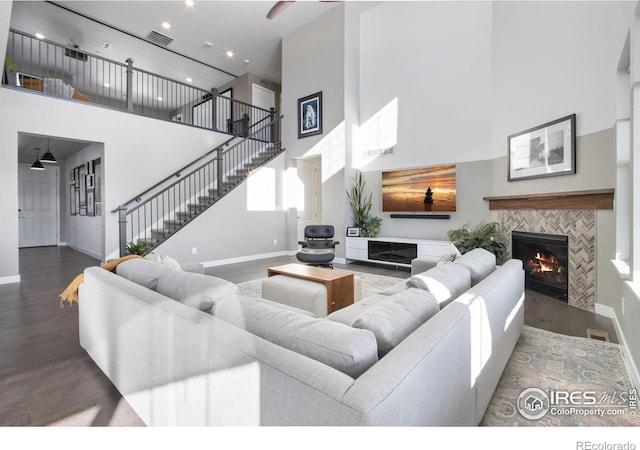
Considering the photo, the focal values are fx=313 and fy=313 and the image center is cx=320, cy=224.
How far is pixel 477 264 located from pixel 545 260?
2.46 metres

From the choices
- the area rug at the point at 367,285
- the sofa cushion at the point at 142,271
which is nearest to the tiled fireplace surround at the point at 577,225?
the area rug at the point at 367,285

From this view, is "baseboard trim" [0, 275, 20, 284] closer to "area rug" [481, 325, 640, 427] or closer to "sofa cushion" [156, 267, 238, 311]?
"sofa cushion" [156, 267, 238, 311]

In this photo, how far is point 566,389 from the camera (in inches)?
78.0

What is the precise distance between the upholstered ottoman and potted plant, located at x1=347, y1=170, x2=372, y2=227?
3297mm

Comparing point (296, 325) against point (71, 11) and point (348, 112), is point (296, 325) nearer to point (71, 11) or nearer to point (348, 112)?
point (348, 112)

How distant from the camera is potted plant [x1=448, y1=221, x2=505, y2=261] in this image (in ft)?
15.0

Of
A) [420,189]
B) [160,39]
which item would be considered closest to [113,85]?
[160,39]

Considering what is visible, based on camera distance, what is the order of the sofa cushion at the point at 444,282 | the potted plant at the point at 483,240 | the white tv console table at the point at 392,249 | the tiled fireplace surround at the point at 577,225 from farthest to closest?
the white tv console table at the point at 392,249 < the potted plant at the point at 483,240 < the tiled fireplace surround at the point at 577,225 < the sofa cushion at the point at 444,282

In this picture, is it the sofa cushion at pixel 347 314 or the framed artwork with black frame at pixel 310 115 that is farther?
the framed artwork with black frame at pixel 310 115

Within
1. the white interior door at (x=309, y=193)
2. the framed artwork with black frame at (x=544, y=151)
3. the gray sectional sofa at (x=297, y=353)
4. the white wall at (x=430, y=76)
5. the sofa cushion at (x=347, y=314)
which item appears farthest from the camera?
the white interior door at (x=309, y=193)

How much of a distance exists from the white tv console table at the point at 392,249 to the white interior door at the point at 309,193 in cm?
184

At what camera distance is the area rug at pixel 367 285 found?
13.8 ft

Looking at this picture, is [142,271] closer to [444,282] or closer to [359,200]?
[444,282]

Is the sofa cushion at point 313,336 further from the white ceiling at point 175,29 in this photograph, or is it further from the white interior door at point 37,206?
the white interior door at point 37,206
